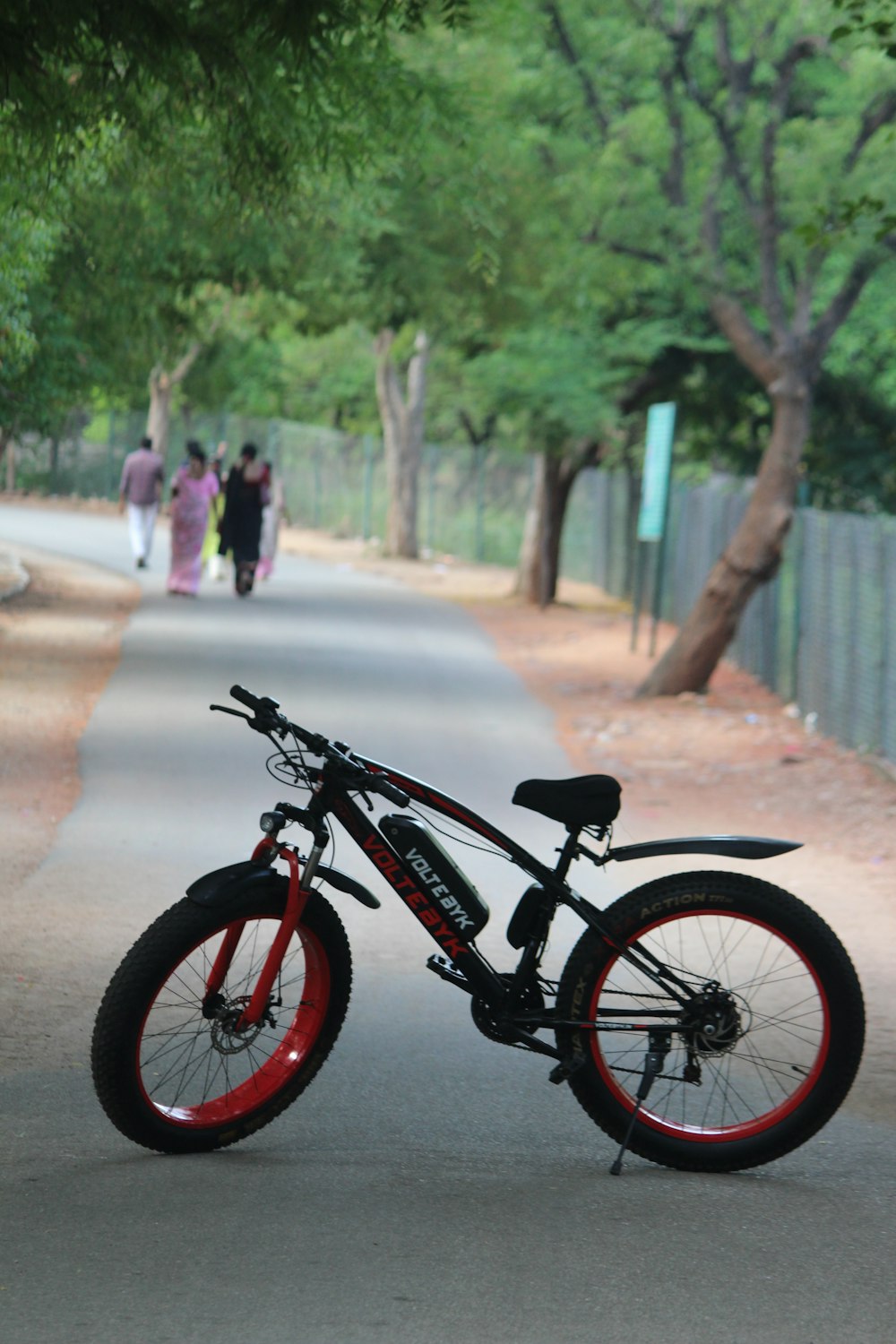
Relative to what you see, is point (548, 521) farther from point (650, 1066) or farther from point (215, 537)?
point (650, 1066)

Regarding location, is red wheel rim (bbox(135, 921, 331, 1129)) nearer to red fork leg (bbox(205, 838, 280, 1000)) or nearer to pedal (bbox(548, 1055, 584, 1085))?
red fork leg (bbox(205, 838, 280, 1000))

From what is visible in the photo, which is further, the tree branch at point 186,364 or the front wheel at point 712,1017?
the tree branch at point 186,364

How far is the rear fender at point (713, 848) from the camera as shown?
16.5ft

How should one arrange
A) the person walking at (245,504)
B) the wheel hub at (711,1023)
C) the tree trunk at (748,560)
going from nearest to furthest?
the wheel hub at (711,1023) < the tree trunk at (748,560) < the person walking at (245,504)

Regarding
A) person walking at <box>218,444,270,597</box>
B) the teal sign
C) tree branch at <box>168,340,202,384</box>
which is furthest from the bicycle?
tree branch at <box>168,340,202,384</box>

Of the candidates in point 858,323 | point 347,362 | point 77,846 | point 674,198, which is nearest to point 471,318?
point 858,323

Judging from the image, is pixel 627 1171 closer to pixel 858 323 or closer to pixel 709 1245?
pixel 709 1245

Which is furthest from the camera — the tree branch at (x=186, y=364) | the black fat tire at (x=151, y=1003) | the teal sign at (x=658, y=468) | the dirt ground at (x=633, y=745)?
the tree branch at (x=186, y=364)

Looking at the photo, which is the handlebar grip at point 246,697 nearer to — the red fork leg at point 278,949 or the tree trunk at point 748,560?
the red fork leg at point 278,949

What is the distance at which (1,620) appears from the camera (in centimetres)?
2139

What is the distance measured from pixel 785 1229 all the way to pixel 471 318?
27.9 metres

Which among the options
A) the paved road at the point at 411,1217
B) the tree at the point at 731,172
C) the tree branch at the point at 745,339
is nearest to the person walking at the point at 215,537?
the tree at the point at 731,172

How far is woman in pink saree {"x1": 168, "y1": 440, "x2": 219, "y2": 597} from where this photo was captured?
81.0 feet

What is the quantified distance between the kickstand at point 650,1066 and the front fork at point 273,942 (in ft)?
3.26
